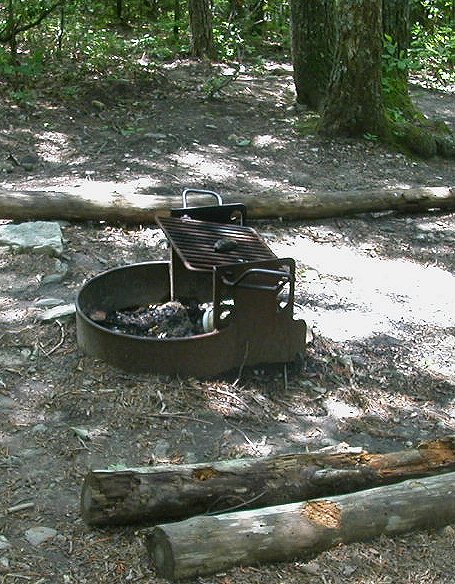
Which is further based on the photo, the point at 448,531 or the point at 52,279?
the point at 52,279

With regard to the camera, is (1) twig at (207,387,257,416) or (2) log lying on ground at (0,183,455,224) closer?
(1) twig at (207,387,257,416)

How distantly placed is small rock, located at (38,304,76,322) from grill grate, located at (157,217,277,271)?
0.69 metres

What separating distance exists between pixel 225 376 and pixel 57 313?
3.35 ft

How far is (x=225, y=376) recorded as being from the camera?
4.00 metres

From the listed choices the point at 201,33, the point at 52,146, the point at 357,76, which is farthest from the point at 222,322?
the point at 201,33

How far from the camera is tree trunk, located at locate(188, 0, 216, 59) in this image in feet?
36.0

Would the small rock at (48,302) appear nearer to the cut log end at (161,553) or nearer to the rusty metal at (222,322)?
the rusty metal at (222,322)

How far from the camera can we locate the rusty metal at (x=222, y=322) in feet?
12.6

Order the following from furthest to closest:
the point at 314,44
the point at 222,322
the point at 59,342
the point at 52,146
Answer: the point at 314,44 → the point at 52,146 → the point at 59,342 → the point at 222,322

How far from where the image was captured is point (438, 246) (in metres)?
6.18

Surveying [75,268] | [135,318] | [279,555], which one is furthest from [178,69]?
[279,555]

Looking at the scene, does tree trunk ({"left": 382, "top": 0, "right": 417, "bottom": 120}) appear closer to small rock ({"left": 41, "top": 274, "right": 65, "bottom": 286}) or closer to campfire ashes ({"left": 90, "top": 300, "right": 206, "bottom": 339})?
small rock ({"left": 41, "top": 274, "right": 65, "bottom": 286})

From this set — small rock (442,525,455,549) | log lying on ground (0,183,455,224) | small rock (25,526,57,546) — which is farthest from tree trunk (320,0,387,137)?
small rock (25,526,57,546)

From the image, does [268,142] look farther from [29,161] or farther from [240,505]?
[240,505]
